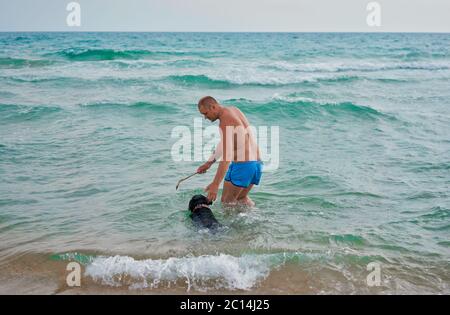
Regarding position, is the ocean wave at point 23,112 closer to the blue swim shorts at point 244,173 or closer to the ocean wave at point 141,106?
the ocean wave at point 141,106

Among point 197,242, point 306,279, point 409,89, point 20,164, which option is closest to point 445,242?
point 306,279

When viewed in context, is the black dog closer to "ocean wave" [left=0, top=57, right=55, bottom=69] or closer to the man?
the man

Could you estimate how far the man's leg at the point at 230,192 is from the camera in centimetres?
582

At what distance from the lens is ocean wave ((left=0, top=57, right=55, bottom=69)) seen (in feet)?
84.7

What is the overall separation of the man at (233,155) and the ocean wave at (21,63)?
2352 cm

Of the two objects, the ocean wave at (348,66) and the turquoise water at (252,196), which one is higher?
the ocean wave at (348,66)

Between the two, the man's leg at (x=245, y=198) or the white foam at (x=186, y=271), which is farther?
the man's leg at (x=245, y=198)

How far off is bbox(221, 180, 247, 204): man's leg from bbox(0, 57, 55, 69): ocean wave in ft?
76.8

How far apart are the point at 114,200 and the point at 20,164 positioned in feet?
8.84

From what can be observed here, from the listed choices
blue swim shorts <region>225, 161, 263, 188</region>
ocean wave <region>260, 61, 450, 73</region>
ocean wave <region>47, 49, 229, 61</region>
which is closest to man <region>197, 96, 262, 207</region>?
blue swim shorts <region>225, 161, 263, 188</region>

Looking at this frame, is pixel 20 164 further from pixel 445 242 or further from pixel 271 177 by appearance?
pixel 445 242

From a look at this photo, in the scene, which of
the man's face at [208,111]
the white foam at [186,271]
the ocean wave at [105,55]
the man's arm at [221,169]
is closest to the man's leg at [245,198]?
the man's arm at [221,169]
